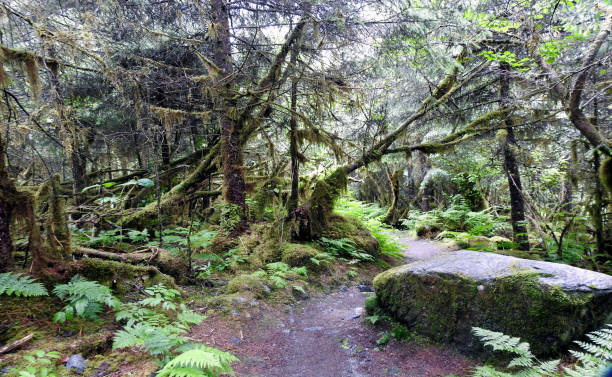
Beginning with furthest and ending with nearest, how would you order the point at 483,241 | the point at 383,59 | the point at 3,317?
the point at 483,241, the point at 383,59, the point at 3,317

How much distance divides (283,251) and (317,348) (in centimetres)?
351

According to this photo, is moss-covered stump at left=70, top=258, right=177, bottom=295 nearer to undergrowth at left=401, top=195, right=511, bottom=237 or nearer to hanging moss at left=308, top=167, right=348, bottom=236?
hanging moss at left=308, top=167, right=348, bottom=236

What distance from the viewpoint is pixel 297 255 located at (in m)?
7.44

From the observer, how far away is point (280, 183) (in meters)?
10.0

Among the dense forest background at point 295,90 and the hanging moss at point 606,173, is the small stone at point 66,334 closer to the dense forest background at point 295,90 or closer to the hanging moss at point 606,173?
the dense forest background at point 295,90

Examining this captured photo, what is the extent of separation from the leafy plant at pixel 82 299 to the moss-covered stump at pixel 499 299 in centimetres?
404

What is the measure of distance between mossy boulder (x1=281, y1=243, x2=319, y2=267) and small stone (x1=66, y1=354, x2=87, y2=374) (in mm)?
4871

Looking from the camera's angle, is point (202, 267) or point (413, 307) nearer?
point (413, 307)

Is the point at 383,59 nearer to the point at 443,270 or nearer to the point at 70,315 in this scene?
the point at 443,270

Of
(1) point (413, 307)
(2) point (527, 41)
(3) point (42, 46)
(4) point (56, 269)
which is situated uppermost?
(2) point (527, 41)

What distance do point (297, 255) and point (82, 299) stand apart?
4.72 meters

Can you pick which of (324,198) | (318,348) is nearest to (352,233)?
(324,198)

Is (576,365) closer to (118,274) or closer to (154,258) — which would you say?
(118,274)

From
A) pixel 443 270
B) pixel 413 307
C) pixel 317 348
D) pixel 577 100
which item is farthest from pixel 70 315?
pixel 577 100
